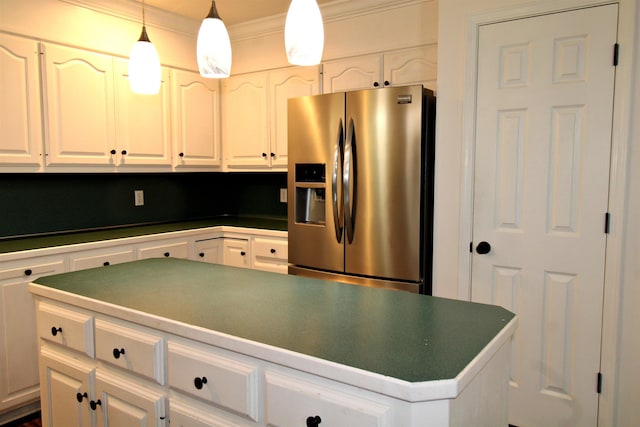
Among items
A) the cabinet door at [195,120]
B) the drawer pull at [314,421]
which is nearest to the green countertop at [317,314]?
the drawer pull at [314,421]

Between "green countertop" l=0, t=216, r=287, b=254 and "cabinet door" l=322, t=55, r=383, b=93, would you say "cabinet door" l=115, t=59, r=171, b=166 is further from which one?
"cabinet door" l=322, t=55, r=383, b=93

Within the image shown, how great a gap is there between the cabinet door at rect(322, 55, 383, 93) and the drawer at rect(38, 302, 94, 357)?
7.73ft

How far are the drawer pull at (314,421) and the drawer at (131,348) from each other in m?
0.56

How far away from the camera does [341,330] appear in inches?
51.4

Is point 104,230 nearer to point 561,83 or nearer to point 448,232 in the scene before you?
point 448,232

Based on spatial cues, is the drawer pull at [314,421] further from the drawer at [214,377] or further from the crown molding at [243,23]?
the crown molding at [243,23]

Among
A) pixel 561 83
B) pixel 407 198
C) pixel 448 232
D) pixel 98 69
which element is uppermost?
pixel 98 69

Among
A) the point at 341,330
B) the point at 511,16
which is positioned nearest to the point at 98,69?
the point at 511,16

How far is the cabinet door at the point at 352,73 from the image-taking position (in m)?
3.32

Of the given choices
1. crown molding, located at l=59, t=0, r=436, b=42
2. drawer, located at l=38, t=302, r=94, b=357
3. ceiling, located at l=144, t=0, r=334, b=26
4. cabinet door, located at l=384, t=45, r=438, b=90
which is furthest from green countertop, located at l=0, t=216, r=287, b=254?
ceiling, located at l=144, t=0, r=334, b=26

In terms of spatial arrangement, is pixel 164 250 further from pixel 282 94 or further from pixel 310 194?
pixel 282 94

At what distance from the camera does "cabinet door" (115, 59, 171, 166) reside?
11.0 feet

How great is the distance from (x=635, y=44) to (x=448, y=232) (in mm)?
1196

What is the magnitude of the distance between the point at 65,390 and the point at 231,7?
279cm
